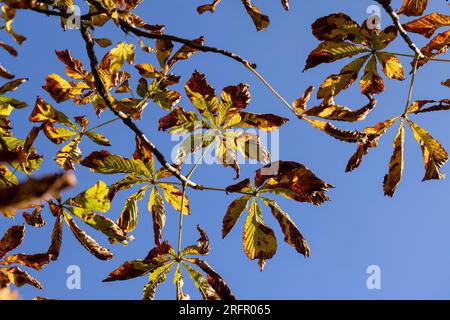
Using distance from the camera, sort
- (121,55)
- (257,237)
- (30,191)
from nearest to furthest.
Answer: (30,191), (121,55), (257,237)

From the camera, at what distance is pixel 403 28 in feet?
5.89

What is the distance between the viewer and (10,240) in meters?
1.93

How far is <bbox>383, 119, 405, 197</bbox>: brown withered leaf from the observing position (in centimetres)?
181

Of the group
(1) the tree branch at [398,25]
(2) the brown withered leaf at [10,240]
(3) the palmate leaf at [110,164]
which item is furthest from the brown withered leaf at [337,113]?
(2) the brown withered leaf at [10,240]

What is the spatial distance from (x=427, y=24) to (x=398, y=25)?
0.19 m

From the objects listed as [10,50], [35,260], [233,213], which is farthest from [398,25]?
[35,260]

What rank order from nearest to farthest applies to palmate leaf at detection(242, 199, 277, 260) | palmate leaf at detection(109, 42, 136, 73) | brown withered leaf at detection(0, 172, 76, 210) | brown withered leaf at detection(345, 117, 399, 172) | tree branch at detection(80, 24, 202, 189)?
brown withered leaf at detection(0, 172, 76, 210) → palmate leaf at detection(109, 42, 136, 73) → tree branch at detection(80, 24, 202, 189) → palmate leaf at detection(242, 199, 277, 260) → brown withered leaf at detection(345, 117, 399, 172)

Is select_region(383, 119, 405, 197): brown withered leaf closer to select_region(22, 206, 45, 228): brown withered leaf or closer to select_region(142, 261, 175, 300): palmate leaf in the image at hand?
select_region(142, 261, 175, 300): palmate leaf

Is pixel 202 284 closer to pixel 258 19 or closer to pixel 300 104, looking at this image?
pixel 300 104

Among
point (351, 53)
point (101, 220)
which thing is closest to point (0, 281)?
point (101, 220)

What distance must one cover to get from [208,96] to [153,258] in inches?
25.8

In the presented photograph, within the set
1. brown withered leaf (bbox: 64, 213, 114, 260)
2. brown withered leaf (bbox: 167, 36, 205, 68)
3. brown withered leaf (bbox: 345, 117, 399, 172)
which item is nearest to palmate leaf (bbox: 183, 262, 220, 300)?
brown withered leaf (bbox: 64, 213, 114, 260)

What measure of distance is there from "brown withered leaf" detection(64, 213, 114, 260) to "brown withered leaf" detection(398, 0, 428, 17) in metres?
1.46
